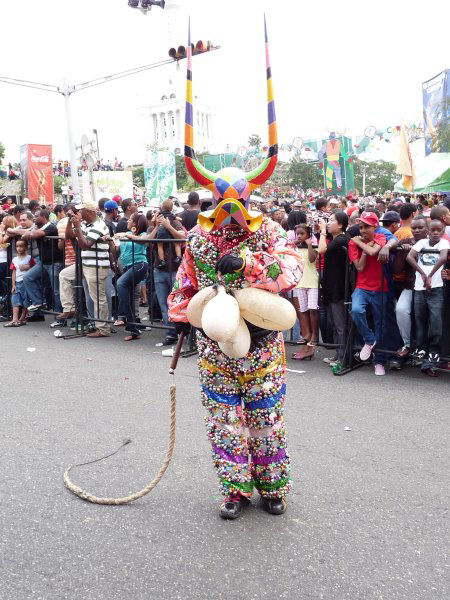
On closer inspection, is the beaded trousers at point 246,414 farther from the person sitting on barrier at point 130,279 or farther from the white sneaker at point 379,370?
the person sitting on barrier at point 130,279

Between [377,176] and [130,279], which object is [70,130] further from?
[377,176]

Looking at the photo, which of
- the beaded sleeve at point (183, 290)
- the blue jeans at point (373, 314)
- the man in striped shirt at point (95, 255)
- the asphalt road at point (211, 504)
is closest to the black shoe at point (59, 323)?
the man in striped shirt at point (95, 255)

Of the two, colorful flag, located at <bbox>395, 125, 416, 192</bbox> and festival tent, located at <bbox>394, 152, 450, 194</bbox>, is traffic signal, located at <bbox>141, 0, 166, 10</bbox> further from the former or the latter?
festival tent, located at <bbox>394, 152, 450, 194</bbox>

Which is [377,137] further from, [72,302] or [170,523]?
[170,523]

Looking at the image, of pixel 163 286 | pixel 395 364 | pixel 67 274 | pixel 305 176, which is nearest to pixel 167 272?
pixel 163 286

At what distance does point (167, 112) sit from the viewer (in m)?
121

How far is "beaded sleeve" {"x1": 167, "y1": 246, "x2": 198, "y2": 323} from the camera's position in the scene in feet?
11.2

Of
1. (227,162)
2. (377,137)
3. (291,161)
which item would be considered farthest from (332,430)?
(291,161)

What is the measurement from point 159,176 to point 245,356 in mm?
19895

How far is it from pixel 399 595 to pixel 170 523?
4.13 ft

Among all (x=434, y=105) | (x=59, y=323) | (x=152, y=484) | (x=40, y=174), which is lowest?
(x=152, y=484)

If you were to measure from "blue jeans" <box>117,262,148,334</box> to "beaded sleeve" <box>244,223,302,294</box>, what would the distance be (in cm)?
520

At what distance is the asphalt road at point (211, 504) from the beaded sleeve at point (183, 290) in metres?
1.12

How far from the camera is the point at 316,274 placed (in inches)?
275
